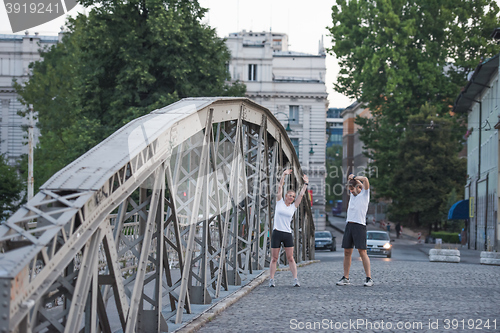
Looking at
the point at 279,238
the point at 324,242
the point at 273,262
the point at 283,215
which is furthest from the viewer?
the point at 324,242

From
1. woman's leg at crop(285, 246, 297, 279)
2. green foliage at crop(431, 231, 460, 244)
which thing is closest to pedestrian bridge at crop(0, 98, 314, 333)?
woman's leg at crop(285, 246, 297, 279)

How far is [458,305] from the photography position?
9.29 meters

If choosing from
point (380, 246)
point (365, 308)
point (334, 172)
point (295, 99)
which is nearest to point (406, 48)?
point (380, 246)

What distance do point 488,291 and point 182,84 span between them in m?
20.9

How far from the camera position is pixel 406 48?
159ft

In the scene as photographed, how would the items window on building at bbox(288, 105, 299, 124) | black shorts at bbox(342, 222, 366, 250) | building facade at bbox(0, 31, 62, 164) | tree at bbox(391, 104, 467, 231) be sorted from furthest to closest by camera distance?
window on building at bbox(288, 105, 299, 124), building facade at bbox(0, 31, 62, 164), tree at bbox(391, 104, 467, 231), black shorts at bbox(342, 222, 366, 250)

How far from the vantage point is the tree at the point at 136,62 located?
30281 mm

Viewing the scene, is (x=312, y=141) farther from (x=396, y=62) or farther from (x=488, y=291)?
(x=488, y=291)

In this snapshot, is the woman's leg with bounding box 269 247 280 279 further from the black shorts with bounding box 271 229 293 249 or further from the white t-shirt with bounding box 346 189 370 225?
the white t-shirt with bounding box 346 189 370 225

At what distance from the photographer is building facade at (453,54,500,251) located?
39.2 metres

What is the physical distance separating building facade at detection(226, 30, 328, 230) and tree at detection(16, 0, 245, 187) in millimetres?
33203

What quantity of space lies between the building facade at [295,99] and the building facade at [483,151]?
1697 cm

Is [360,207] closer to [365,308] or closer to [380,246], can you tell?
[365,308]

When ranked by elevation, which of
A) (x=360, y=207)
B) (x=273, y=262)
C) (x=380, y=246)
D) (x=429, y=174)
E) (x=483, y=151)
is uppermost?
(x=483, y=151)
